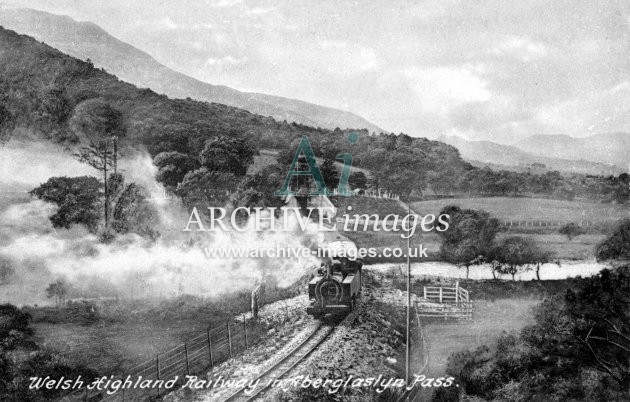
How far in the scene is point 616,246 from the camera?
41.6ft

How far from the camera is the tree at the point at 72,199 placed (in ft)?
38.0

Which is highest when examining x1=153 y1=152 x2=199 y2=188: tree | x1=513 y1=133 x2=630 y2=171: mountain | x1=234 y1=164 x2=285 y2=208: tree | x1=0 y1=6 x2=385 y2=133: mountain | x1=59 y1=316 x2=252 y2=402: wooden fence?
x1=0 y1=6 x2=385 y2=133: mountain

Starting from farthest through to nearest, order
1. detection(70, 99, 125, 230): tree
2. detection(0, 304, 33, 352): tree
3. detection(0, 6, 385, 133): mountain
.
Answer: detection(0, 6, 385, 133): mountain, detection(70, 99, 125, 230): tree, detection(0, 304, 33, 352): tree

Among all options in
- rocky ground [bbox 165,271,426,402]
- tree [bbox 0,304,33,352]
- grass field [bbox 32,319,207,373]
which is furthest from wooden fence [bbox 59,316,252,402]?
tree [bbox 0,304,33,352]

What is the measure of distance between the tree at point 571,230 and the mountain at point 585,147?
7.99 feet

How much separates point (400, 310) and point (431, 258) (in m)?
1.55

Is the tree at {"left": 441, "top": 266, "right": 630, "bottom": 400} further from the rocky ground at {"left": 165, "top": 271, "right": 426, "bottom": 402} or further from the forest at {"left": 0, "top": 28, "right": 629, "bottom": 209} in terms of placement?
the forest at {"left": 0, "top": 28, "right": 629, "bottom": 209}

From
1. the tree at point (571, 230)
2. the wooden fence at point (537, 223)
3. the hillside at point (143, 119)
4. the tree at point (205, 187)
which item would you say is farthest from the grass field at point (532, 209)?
the tree at point (205, 187)

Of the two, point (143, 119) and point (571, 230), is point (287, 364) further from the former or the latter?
point (571, 230)

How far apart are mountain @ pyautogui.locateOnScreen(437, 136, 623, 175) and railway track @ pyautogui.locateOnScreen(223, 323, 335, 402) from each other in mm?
6315

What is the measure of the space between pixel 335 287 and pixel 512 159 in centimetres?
681

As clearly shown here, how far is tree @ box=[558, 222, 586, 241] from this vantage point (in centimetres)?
1280

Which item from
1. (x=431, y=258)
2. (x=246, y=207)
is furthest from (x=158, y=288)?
(x=431, y=258)

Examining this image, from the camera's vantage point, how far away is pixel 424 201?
43.0 ft
